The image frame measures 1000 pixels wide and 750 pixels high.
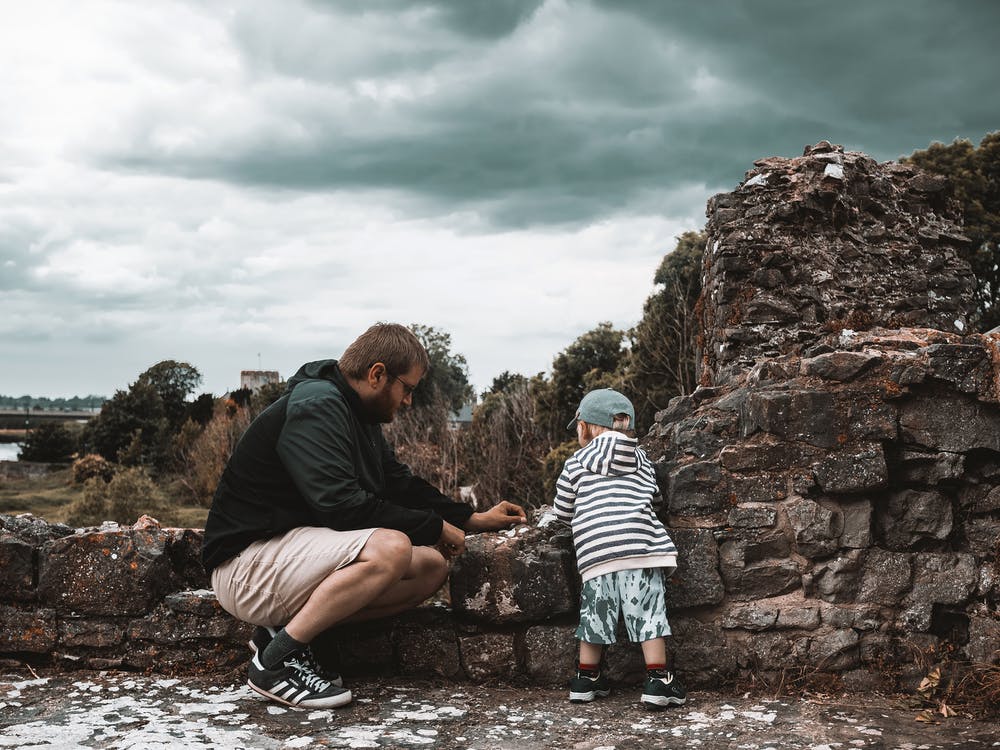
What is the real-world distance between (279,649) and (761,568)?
206cm

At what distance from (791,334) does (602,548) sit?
Result: 272cm

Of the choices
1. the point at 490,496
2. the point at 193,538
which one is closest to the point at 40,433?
the point at 490,496

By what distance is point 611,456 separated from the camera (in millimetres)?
3969

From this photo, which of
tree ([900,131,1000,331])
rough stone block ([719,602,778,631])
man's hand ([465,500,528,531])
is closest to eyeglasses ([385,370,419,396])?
man's hand ([465,500,528,531])

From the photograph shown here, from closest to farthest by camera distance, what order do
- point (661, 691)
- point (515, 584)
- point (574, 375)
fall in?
1. point (661, 691)
2. point (515, 584)
3. point (574, 375)

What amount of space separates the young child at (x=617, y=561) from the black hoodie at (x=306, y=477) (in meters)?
0.64

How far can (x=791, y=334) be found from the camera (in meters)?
5.91

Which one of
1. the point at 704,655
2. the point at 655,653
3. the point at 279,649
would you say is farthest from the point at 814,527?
the point at 279,649

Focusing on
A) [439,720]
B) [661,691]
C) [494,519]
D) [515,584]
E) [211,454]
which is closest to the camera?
[439,720]

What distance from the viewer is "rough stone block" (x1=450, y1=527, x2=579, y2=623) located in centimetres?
404

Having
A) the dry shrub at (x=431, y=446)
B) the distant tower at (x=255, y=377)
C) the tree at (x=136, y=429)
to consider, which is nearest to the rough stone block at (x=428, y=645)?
the dry shrub at (x=431, y=446)

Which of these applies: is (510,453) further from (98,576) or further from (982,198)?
(98,576)

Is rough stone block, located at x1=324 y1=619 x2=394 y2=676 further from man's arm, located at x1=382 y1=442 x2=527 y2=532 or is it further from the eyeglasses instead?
the eyeglasses

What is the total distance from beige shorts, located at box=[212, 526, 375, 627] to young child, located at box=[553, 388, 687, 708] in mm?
928
